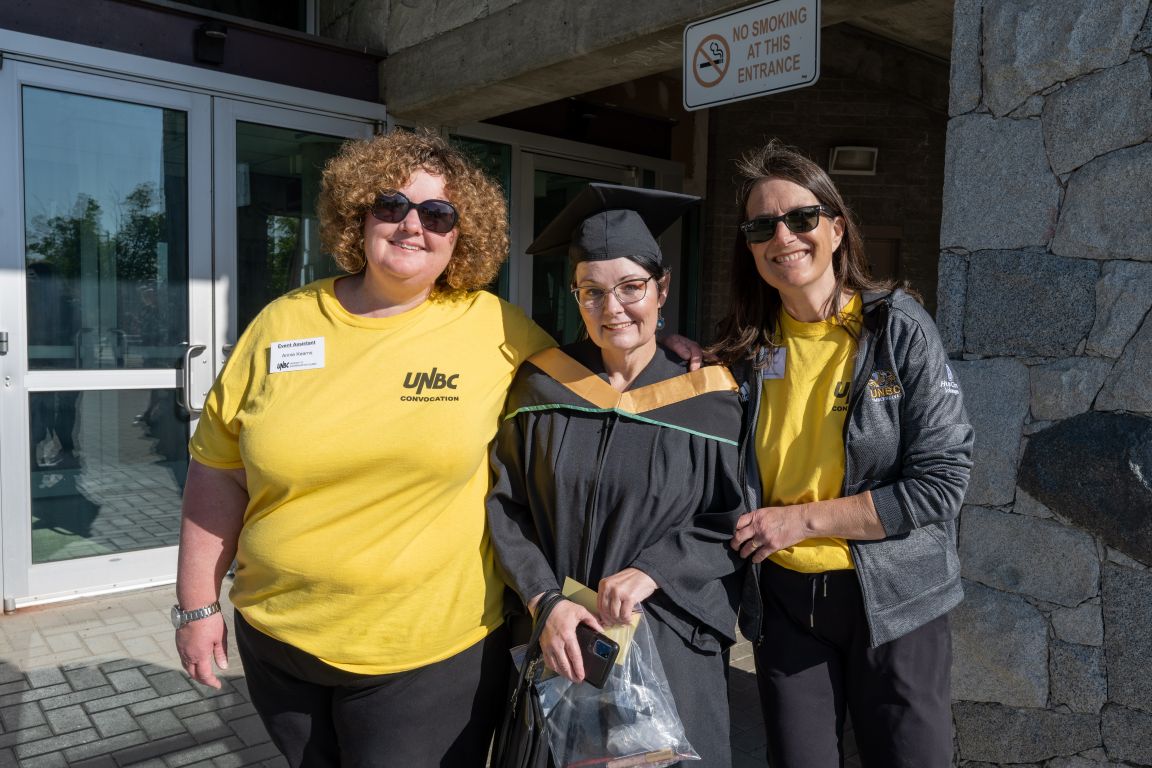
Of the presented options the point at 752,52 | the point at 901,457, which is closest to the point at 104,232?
the point at 752,52

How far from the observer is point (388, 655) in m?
1.98

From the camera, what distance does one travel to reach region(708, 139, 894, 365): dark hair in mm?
2107

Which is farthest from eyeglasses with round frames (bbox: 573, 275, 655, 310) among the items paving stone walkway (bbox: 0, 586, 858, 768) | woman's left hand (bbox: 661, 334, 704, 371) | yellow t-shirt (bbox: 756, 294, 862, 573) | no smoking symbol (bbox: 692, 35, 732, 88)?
paving stone walkway (bbox: 0, 586, 858, 768)

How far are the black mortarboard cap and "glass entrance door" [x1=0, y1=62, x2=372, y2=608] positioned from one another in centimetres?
368

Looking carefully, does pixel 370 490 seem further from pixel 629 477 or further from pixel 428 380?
pixel 629 477

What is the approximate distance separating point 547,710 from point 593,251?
105 centimetres

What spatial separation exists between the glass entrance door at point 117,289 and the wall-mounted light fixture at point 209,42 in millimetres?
228

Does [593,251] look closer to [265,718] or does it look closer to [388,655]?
[388,655]

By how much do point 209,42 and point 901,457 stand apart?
179 inches

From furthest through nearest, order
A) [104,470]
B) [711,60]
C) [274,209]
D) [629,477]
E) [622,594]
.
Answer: [274,209] → [104,470] → [711,60] → [629,477] → [622,594]

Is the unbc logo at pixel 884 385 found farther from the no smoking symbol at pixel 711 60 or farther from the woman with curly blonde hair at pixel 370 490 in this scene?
the no smoking symbol at pixel 711 60

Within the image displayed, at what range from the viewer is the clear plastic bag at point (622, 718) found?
1912 millimetres

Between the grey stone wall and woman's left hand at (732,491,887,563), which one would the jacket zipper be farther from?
the grey stone wall

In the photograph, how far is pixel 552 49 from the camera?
431 cm
